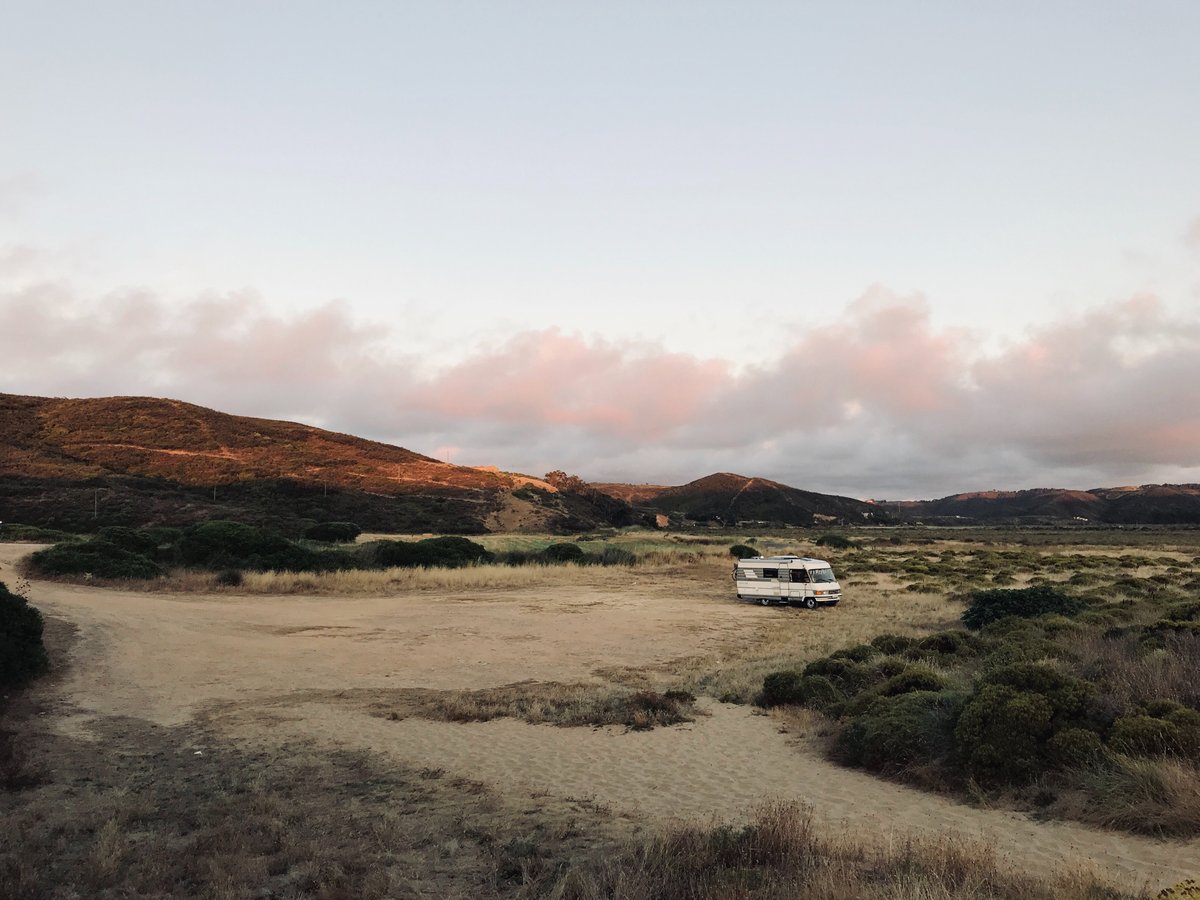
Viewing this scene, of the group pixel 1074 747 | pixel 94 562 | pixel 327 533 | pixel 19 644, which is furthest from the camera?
pixel 327 533

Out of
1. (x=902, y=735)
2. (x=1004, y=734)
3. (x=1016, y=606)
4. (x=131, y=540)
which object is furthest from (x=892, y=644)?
(x=131, y=540)

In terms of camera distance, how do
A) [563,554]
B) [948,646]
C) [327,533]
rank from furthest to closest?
[327,533], [563,554], [948,646]

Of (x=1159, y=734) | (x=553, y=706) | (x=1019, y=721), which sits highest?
(x=1159, y=734)

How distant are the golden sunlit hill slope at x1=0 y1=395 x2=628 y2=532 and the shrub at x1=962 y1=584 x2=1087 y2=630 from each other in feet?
175

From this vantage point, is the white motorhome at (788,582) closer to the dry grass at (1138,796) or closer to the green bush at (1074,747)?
the green bush at (1074,747)

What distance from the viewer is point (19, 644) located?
16156 mm

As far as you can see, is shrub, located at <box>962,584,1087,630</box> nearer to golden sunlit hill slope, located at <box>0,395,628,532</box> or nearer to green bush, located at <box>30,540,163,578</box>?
green bush, located at <box>30,540,163,578</box>

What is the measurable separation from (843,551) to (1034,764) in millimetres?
62181

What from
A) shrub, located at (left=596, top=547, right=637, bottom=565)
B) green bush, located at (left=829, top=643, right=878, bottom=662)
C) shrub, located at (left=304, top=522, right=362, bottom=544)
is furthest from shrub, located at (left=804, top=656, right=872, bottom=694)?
shrub, located at (left=304, top=522, right=362, bottom=544)

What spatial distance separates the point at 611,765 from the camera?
430 inches

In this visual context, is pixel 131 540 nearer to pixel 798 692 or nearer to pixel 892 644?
pixel 798 692

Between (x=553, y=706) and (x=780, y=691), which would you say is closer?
(x=780, y=691)

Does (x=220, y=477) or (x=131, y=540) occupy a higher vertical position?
(x=220, y=477)

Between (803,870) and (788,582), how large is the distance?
90.9ft
